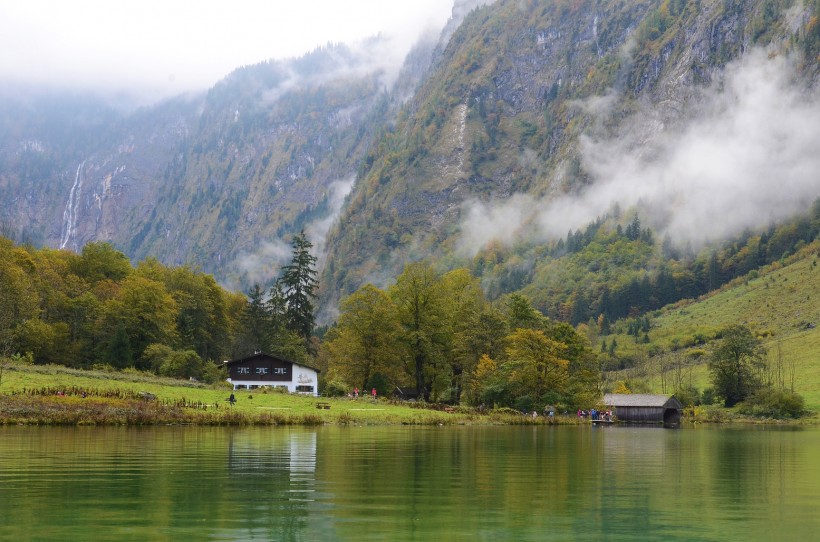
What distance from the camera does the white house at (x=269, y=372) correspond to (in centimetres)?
12288

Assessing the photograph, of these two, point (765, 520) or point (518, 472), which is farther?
point (518, 472)

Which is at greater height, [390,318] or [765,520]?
[390,318]

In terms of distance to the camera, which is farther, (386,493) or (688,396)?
(688,396)

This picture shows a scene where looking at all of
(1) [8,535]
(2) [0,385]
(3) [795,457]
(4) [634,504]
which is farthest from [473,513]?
(2) [0,385]

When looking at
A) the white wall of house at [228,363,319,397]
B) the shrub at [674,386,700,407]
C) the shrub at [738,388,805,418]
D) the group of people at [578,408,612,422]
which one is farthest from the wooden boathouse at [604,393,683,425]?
the white wall of house at [228,363,319,397]

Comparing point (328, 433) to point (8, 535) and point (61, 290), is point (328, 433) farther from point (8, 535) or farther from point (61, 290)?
point (61, 290)

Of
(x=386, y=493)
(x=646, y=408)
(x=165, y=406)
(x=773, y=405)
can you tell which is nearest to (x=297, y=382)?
(x=646, y=408)

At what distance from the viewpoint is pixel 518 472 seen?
104 feet

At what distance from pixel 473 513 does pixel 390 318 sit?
8902cm

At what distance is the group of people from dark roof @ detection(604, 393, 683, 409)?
55.2 ft

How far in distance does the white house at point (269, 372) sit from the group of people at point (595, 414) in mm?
37823

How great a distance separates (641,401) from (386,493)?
371 ft

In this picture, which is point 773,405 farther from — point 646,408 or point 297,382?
point 297,382

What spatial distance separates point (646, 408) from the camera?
427 ft
